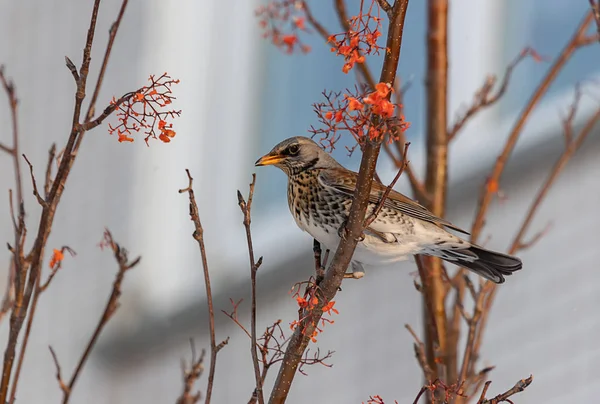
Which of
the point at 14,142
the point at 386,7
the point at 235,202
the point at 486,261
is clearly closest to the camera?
the point at 386,7

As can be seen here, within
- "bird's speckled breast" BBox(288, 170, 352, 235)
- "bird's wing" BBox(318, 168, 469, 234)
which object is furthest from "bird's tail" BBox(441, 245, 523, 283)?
"bird's speckled breast" BBox(288, 170, 352, 235)

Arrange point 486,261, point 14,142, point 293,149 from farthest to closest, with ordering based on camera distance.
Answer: point 293,149
point 486,261
point 14,142

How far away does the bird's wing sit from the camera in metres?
2.00

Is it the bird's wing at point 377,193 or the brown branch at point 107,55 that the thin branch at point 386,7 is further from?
the bird's wing at point 377,193

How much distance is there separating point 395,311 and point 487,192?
201cm

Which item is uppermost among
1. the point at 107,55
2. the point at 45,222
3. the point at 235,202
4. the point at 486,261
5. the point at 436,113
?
the point at 235,202

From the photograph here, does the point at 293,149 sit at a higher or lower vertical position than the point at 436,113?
lower

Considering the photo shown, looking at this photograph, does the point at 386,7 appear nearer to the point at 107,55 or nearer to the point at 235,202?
the point at 107,55

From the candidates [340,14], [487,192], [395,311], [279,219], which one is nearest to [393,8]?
[340,14]

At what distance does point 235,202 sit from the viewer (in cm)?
488

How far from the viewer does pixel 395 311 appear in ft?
13.1

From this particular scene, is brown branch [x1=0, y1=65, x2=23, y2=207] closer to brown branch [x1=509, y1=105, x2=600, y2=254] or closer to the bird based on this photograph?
the bird

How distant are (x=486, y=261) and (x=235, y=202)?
2.98 m

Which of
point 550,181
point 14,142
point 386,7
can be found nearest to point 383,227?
point 550,181
